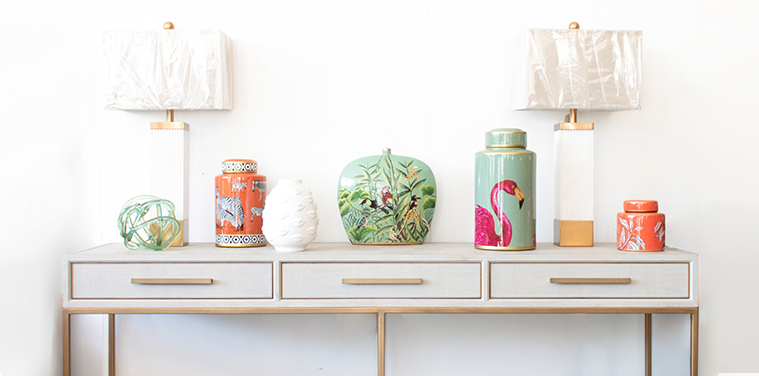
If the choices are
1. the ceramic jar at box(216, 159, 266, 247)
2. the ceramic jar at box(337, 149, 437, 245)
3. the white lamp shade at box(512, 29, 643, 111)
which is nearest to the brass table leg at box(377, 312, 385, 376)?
the ceramic jar at box(337, 149, 437, 245)

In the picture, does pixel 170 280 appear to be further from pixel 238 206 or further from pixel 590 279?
pixel 590 279

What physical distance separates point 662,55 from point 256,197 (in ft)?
4.72

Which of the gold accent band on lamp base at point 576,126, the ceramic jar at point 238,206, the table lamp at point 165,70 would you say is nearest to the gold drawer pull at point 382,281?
the ceramic jar at point 238,206

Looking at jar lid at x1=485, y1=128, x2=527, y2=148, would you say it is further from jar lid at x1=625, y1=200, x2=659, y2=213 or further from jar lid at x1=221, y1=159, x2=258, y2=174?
jar lid at x1=221, y1=159, x2=258, y2=174

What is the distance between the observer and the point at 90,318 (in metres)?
1.88

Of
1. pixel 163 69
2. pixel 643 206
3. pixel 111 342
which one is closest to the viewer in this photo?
pixel 643 206

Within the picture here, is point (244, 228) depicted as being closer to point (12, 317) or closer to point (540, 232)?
point (12, 317)

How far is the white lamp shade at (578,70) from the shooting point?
173 centimetres

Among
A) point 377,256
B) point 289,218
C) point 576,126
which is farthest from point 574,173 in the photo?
point 289,218

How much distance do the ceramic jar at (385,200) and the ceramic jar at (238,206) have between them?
268 millimetres

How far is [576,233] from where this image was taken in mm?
1752

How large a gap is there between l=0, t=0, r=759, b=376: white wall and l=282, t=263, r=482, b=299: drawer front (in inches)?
14.1

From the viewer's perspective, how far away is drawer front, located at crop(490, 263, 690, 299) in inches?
60.4

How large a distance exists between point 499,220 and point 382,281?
40 centimetres
